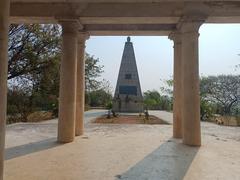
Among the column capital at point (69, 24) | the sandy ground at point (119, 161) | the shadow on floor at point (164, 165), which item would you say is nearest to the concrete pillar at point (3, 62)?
the sandy ground at point (119, 161)

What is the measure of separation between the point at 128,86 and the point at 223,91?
16060 millimetres

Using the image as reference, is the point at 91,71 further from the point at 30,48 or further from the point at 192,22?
the point at 192,22

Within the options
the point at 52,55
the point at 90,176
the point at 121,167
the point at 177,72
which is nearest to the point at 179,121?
the point at 177,72

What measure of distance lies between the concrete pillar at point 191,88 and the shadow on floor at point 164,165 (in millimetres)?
579

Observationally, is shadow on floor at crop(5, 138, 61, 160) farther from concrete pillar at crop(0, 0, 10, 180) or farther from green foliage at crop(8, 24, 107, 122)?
green foliage at crop(8, 24, 107, 122)

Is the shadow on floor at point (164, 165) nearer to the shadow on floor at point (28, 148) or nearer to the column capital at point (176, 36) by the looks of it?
the shadow on floor at point (28, 148)

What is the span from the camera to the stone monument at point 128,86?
3112 centimetres

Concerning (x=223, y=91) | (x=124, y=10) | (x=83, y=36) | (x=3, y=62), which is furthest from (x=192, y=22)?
(x=223, y=91)

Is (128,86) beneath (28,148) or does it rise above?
above

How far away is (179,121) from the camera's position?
11.5m

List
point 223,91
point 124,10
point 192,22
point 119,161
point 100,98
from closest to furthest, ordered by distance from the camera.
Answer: point 119,161 → point 192,22 → point 124,10 → point 223,91 → point 100,98

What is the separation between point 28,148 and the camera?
8.76m

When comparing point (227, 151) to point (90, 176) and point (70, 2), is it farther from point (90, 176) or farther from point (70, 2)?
point (70, 2)

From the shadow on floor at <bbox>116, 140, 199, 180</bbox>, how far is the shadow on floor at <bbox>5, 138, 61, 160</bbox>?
322 cm
